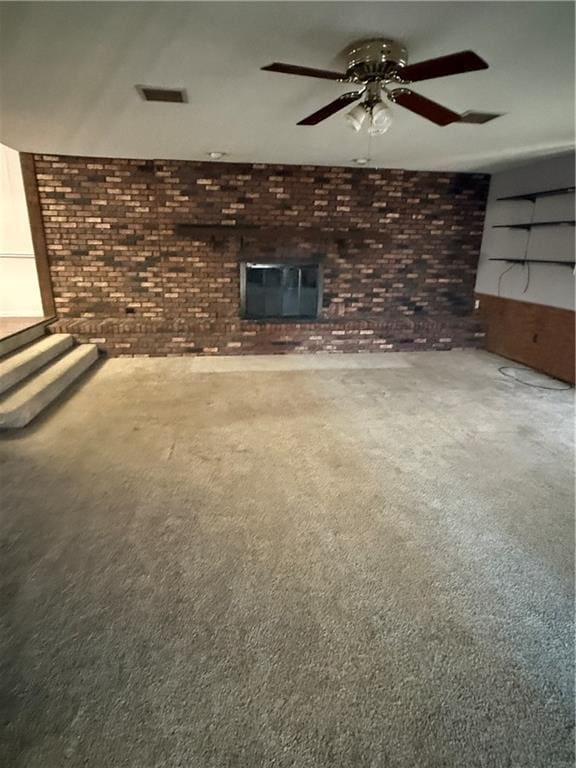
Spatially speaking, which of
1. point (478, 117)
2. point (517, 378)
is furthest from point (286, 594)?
point (517, 378)

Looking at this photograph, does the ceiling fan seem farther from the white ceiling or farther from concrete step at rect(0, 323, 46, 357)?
concrete step at rect(0, 323, 46, 357)

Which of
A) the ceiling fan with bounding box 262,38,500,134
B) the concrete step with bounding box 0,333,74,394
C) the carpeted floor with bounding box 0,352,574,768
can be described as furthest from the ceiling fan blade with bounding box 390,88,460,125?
the concrete step with bounding box 0,333,74,394

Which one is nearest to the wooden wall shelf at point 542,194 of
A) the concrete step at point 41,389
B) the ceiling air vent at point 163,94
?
the ceiling air vent at point 163,94

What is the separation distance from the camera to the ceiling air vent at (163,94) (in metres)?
2.53

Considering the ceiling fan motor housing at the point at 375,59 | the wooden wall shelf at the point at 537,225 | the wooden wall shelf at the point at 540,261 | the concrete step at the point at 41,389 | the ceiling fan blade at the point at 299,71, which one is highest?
the ceiling fan motor housing at the point at 375,59

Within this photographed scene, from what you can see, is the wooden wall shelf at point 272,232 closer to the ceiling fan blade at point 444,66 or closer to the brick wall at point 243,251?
the brick wall at point 243,251

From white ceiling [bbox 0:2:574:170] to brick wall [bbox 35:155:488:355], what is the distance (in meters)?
0.86

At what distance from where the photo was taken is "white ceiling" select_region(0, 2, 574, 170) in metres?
1.72

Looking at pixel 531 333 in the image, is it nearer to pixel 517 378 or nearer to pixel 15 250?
pixel 517 378

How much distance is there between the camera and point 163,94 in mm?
2619

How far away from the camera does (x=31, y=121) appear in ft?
10.7

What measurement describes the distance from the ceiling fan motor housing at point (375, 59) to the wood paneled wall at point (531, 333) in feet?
11.3

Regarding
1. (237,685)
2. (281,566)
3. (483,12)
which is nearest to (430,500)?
(281,566)

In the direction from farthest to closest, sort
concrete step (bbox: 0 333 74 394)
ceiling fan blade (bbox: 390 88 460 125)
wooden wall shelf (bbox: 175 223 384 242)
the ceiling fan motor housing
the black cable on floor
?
wooden wall shelf (bbox: 175 223 384 242) → the black cable on floor → concrete step (bbox: 0 333 74 394) → ceiling fan blade (bbox: 390 88 460 125) → the ceiling fan motor housing
